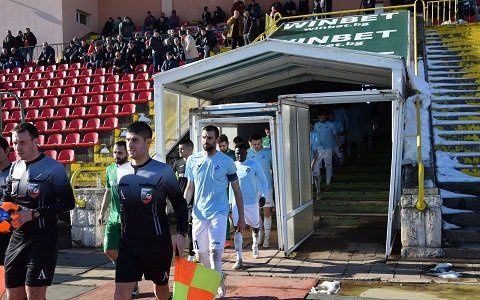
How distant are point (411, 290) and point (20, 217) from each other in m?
4.48

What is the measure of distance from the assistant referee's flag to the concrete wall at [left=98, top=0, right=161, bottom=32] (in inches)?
969

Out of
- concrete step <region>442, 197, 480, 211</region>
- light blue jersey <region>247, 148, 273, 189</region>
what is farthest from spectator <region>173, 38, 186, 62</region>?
concrete step <region>442, 197, 480, 211</region>

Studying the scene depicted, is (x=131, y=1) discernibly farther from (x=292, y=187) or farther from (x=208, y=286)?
(x=208, y=286)

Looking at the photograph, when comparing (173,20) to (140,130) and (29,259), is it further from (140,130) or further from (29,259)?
(29,259)

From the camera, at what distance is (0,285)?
545cm

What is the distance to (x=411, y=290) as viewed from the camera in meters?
6.89

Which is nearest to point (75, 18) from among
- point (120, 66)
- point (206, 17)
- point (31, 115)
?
point (206, 17)

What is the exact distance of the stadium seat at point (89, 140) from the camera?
15312mm

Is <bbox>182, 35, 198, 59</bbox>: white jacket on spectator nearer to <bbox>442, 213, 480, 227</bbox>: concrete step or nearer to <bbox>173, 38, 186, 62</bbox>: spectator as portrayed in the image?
<bbox>173, 38, 186, 62</bbox>: spectator

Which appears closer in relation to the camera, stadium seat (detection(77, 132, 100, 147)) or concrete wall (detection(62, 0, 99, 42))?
stadium seat (detection(77, 132, 100, 147))

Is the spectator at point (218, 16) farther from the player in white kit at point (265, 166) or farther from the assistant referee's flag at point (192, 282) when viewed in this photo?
the assistant referee's flag at point (192, 282)

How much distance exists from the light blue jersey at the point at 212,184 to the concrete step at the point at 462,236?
13.4 feet

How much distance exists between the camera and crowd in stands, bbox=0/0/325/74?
1816 cm

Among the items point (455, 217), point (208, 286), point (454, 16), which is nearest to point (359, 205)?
point (455, 217)
